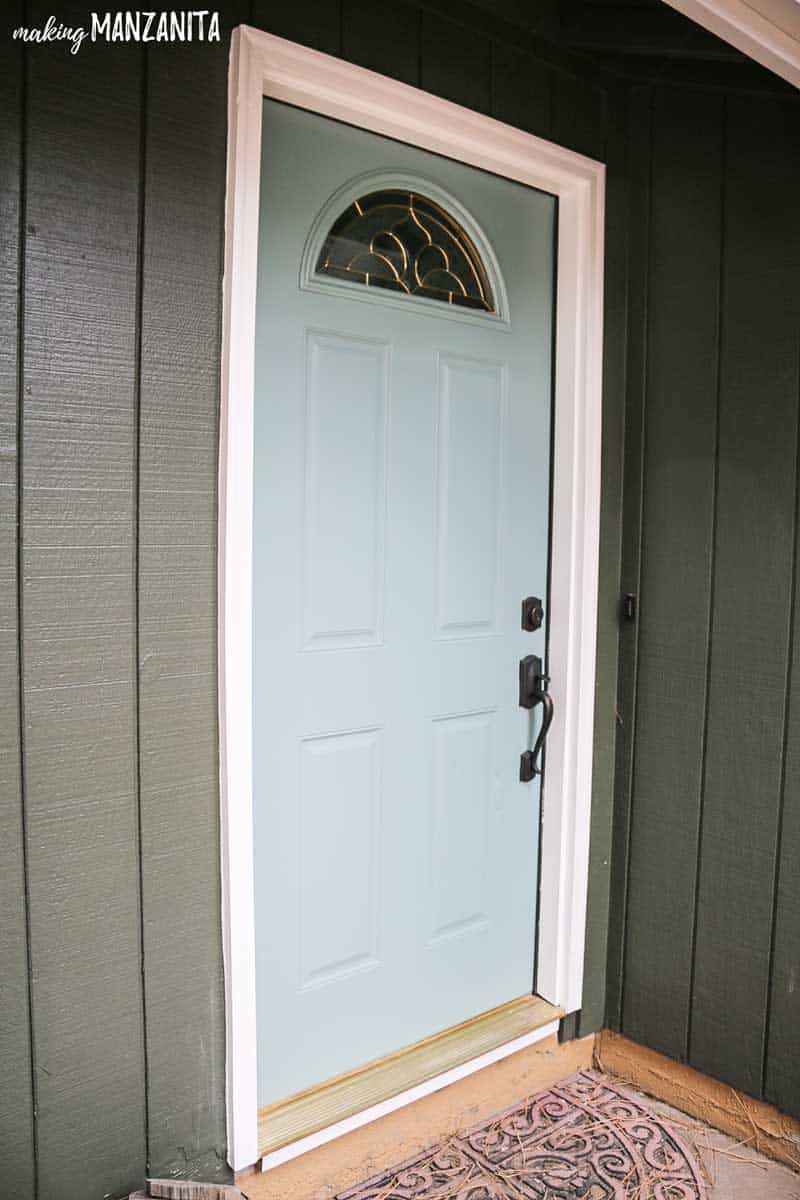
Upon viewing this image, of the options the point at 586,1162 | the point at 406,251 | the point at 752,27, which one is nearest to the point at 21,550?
the point at 406,251

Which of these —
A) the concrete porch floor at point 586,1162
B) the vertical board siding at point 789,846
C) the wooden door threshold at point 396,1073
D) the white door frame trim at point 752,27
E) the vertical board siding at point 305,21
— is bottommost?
the concrete porch floor at point 586,1162

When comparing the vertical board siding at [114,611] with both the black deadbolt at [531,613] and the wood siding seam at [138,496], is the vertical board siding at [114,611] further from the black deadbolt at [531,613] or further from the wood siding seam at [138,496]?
the black deadbolt at [531,613]

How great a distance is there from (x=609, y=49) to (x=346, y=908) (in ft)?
6.53

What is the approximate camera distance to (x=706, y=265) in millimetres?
2027

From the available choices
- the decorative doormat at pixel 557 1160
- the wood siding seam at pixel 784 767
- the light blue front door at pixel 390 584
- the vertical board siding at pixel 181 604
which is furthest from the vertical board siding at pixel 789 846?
the vertical board siding at pixel 181 604

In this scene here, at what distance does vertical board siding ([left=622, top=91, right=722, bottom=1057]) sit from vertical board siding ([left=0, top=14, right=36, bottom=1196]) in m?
1.44

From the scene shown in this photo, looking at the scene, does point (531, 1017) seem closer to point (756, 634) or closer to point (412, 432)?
point (756, 634)

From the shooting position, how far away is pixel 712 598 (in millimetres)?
2027

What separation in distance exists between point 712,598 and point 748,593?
9 cm

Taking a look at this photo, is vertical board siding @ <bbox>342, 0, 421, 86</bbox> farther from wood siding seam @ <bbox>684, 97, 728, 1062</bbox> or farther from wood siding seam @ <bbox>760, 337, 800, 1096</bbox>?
wood siding seam @ <bbox>760, 337, 800, 1096</bbox>

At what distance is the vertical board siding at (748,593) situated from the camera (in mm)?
1907

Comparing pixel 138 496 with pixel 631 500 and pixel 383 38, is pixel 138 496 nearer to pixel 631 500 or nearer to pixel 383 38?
pixel 383 38

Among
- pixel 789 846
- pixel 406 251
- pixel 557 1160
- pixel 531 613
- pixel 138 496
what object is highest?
pixel 406 251

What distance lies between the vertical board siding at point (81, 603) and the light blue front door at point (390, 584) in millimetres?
298
